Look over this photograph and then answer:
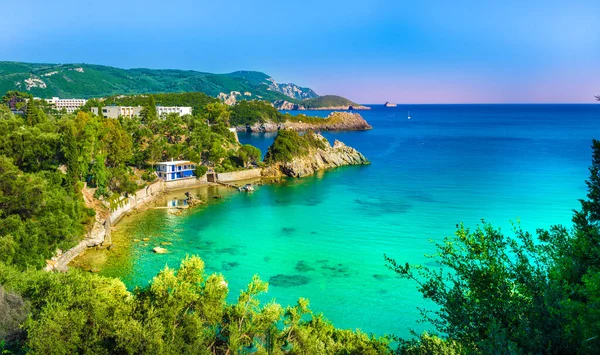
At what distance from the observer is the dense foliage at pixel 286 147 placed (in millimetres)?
56888

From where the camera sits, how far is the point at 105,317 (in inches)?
468

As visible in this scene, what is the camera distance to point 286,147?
188ft

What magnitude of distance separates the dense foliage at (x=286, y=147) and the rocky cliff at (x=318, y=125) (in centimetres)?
6141

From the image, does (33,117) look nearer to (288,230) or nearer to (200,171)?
(200,171)

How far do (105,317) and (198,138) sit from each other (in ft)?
148

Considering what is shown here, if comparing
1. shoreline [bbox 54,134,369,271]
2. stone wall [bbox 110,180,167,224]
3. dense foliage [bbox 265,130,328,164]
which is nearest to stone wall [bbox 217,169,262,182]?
shoreline [bbox 54,134,369,271]

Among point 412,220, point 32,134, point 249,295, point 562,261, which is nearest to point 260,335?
point 249,295

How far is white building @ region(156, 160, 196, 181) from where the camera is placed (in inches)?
1882

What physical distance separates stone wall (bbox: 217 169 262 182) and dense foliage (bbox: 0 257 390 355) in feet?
118

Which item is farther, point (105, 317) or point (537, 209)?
point (537, 209)

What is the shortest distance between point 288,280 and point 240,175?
104ft

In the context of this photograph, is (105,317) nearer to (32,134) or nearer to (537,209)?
(32,134)

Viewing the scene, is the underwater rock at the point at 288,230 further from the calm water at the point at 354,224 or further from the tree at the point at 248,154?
the tree at the point at 248,154

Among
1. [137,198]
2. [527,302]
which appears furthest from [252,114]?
[527,302]
